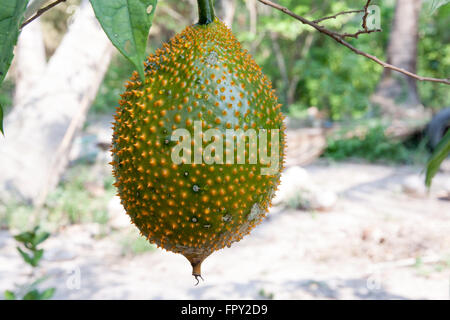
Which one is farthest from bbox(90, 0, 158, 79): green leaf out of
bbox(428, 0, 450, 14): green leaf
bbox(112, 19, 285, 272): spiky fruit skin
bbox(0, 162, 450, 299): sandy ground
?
bbox(0, 162, 450, 299): sandy ground

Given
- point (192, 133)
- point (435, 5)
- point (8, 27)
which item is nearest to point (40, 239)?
point (192, 133)

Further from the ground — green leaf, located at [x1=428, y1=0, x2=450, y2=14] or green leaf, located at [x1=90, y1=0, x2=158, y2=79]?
green leaf, located at [x1=428, y1=0, x2=450, y2=14]

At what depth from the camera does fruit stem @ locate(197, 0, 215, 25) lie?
978 mm

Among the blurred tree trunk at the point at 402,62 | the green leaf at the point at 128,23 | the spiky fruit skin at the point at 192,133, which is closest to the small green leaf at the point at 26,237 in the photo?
the spiky fruit skin at the point at 192,133

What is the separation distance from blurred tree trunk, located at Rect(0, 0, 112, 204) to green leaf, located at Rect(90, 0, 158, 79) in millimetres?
5039

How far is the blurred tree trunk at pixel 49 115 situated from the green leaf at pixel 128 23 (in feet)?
16.5

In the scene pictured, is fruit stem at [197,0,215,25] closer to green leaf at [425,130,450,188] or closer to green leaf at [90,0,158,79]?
green leaf at [90,0,158,79]

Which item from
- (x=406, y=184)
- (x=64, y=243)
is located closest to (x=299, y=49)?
(x=406, y=184)

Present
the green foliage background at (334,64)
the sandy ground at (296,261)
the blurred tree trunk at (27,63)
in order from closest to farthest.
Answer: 1. the sandy ground at (296,261)
2. the blurred tree trunk at (27,63)
3. the green foliage background at (334,64)

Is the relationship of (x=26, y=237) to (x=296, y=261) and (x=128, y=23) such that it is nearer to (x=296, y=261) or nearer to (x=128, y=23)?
(x=128, y=23)

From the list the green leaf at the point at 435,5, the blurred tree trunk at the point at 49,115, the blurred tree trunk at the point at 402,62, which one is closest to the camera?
the green leaf at the point at 435,5

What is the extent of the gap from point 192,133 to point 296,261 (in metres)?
3.54

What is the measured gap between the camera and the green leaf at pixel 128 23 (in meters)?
0.60

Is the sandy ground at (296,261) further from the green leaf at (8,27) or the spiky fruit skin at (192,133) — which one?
the green leaf at (8,27)
